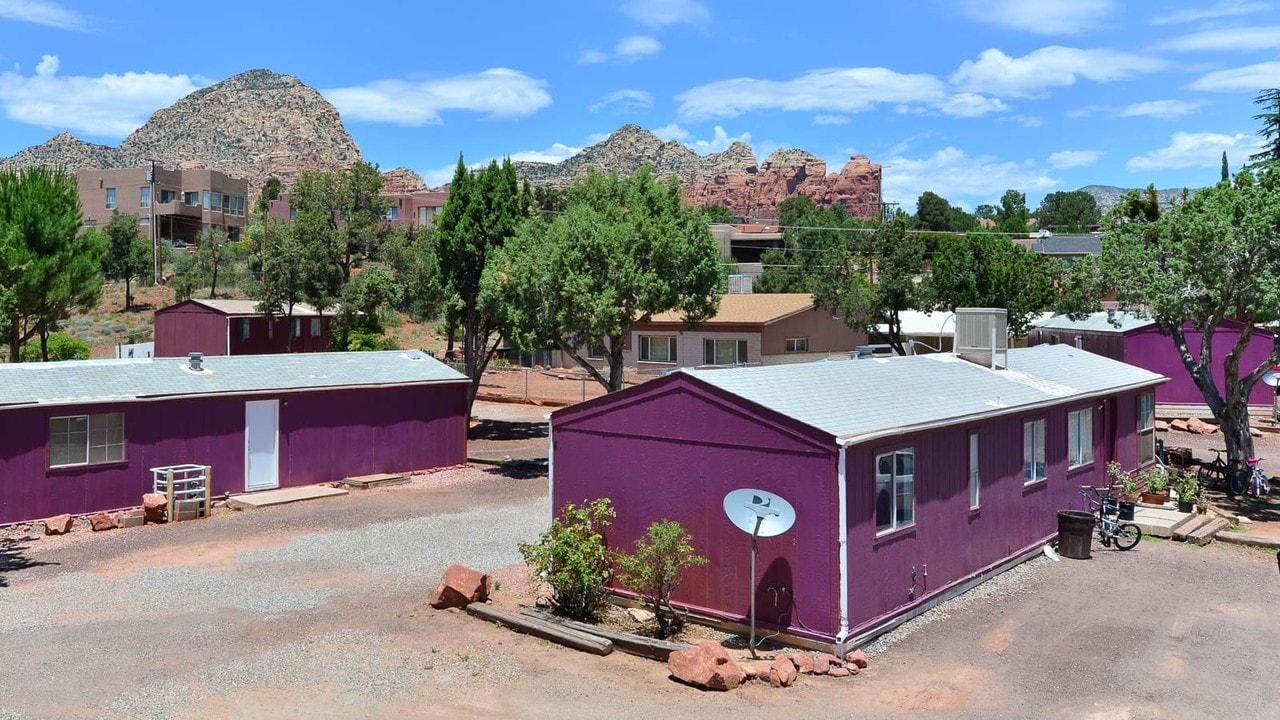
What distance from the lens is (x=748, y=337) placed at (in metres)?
46.8

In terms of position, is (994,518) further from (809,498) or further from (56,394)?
(56,394)

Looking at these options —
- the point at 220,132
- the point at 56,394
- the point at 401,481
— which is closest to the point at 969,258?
the point at 401,481

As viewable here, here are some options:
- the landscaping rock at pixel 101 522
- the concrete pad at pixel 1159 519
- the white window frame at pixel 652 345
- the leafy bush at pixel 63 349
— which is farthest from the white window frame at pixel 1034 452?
the leafy bush at pixel 63 349

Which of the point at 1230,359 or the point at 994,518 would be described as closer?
the point at 994,518

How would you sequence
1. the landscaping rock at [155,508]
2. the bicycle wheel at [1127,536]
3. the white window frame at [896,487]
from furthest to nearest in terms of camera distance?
the landscaping rock at [155,508], the bicycle wheel at [1127,536], the white window frame at [896,487]

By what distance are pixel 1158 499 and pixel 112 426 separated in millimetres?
21449

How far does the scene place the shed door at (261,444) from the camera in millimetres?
22797

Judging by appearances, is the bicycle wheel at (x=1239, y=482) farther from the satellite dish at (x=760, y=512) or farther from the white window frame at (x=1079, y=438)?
the satellite dish at (x=760, y=512)

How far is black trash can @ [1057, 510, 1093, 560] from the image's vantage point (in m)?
16.9

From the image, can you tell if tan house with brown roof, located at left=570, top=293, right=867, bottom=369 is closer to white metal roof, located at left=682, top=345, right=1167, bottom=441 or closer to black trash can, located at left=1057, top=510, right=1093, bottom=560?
white metal roof, located at left=682, top=345, right=1167, bottom=441

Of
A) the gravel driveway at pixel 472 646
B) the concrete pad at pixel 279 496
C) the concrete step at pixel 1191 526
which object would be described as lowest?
the gravel driveway at pixel 472 646

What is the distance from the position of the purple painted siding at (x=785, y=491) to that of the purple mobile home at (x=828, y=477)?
22mm

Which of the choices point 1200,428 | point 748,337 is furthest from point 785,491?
point 748,337

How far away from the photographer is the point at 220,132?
595 feet
